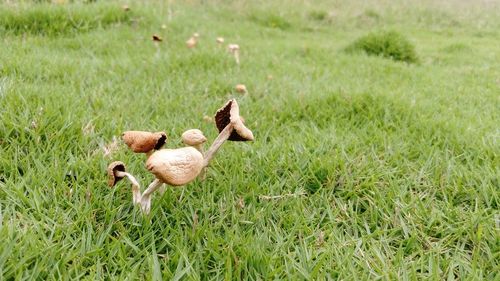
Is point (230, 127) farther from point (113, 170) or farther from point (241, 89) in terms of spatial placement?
point (241, 89)

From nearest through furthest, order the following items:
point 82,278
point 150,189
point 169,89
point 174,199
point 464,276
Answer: point 82,278, point 464,276, point 150,189, point 174,199, point 169,89

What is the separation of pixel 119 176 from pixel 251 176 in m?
0.72

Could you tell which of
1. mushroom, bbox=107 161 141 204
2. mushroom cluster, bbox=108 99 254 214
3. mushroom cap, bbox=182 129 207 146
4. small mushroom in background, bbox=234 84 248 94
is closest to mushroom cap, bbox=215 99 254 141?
mushroom cluster, bbox=108 99 254 214

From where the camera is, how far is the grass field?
1484 millimetres

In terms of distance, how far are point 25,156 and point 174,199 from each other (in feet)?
2.85

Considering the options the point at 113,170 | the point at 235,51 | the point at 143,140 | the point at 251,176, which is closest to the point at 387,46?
the point at 235,51

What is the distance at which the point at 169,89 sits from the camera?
3.58 m

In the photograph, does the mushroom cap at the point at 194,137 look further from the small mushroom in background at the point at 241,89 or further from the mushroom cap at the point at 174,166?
the small mushroom in background at the point at 241,89

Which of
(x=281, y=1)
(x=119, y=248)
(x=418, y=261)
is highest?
(x=418, y=261)

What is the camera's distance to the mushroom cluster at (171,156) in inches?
53.9

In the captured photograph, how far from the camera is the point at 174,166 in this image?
1.37 metres

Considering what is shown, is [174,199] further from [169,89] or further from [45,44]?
[45,44]

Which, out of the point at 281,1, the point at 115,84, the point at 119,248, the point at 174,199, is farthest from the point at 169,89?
the point at 281,1

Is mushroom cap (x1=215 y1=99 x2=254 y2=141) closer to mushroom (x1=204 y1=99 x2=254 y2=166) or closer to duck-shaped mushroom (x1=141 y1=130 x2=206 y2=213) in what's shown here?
mushroom (x1=204 y1=99 x2=254 y2=166)
